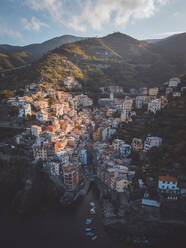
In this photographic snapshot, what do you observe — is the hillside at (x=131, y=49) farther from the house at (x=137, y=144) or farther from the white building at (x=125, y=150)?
the white building at (x=125, y=150)

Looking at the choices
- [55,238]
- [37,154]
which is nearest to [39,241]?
[55,238]

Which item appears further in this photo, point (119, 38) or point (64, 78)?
point (119, 38)

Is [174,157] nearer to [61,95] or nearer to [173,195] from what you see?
[173,195]

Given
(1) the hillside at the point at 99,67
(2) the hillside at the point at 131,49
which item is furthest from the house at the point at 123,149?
(2) the hillside at the point at 131,49

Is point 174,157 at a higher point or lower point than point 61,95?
lower

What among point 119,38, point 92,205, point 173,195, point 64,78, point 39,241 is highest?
point 119,38

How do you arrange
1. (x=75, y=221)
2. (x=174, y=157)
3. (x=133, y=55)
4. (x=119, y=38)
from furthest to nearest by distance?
1. (x=119, y=38)
2. (x=133, y=55)
3. (x=174, y=157)
4. (x=75, y=221)

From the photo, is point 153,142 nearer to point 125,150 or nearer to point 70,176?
point 125,150

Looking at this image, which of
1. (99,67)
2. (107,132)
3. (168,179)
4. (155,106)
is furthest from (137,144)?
(99,67)
